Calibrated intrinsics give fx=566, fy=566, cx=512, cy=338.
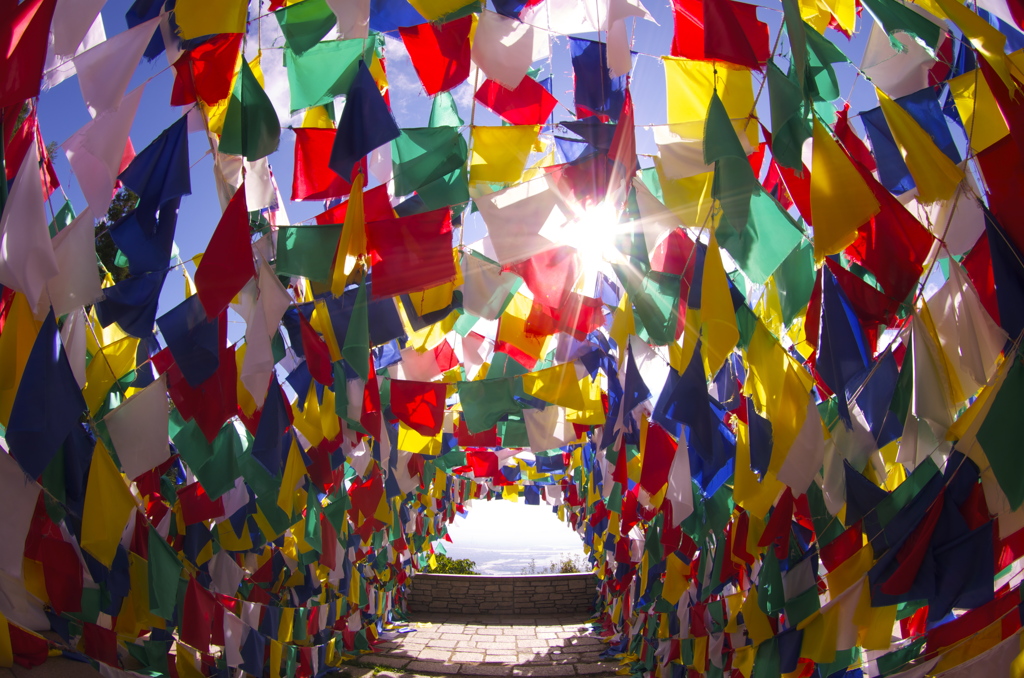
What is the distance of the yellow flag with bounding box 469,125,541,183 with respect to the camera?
2646mm

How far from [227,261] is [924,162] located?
2.57 metres

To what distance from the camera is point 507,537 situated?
1673 centimetres

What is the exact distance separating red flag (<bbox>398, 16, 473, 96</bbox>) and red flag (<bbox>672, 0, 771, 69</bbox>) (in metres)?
0.86

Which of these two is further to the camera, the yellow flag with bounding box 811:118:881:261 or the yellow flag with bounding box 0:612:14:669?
the yellow flag with bounding box 0:612:14:669

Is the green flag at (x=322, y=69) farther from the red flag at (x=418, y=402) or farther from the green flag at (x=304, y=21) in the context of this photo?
the red flag at (x=418, y=402)

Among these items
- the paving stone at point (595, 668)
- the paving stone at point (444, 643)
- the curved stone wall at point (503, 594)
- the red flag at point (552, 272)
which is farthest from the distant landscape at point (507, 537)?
the red flag at point (552, 272)

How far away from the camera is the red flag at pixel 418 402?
155 inches

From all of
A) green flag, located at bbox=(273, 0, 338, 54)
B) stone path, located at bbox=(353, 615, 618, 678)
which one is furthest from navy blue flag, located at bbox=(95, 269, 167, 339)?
stone path, located at bbox=(353, 615, 618, 678)

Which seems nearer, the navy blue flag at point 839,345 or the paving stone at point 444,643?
the navy blue flag at point 839,345

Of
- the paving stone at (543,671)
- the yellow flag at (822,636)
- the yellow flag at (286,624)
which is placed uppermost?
the yellow flag at (286,624)

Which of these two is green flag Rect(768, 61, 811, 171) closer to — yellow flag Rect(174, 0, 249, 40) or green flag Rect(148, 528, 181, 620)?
yellow flag Rect(174, 0, 249, 40)

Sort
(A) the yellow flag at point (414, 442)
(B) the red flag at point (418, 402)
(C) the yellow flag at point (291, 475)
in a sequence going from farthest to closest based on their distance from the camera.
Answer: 1. (A) the yellow flag at point (414, 442)
2. (B) the red flag at point (418, 402)
3. (C) the yellow flag at point (291, 475)

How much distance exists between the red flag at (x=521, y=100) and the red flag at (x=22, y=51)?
1623 mm

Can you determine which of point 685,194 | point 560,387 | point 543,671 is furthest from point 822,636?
point 543,671
